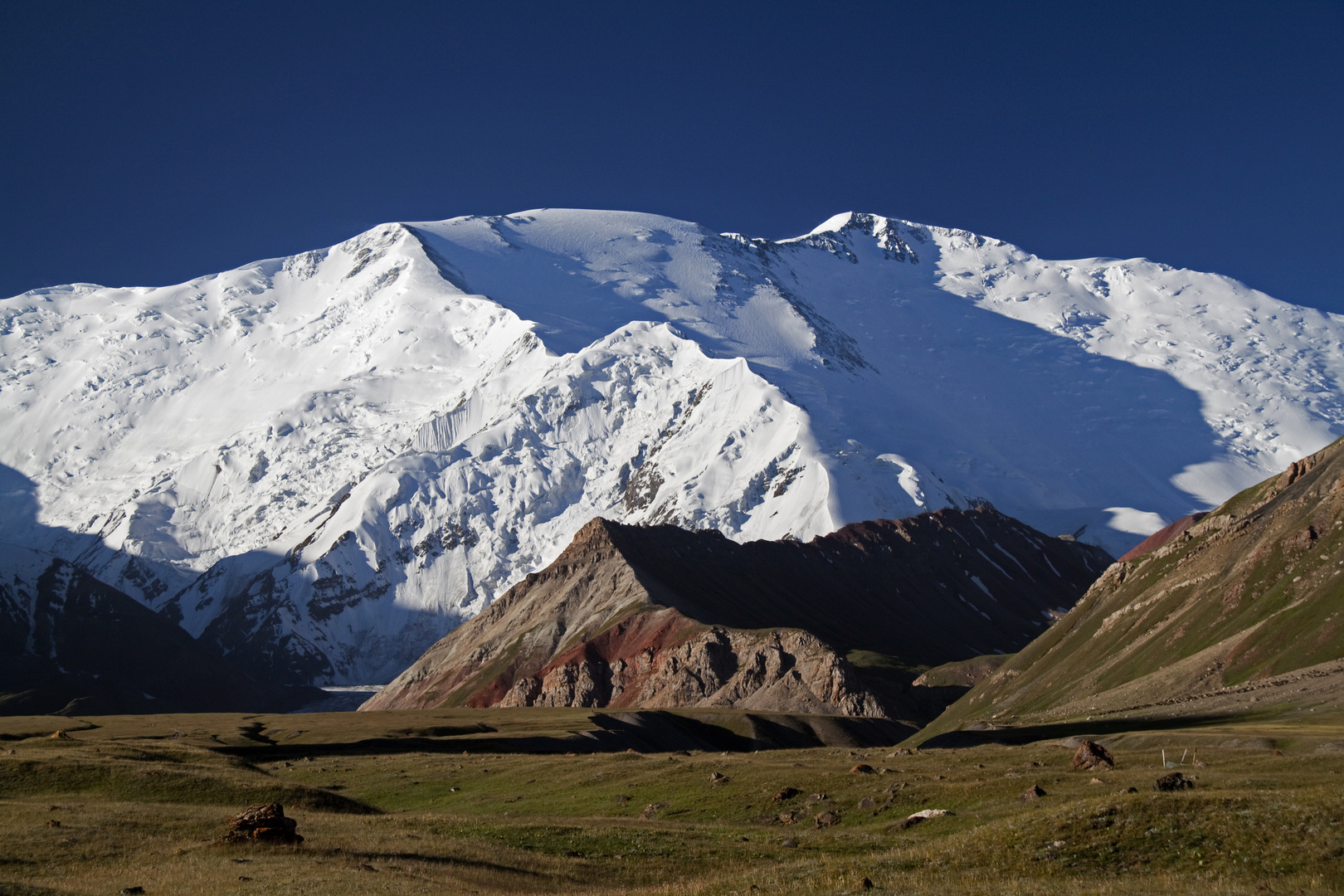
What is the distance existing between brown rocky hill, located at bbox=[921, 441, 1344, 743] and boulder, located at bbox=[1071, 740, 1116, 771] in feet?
96.3

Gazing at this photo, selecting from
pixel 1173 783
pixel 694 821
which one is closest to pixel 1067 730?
pixel 694 821

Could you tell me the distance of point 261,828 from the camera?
122 feet

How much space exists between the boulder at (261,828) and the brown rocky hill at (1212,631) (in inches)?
2499

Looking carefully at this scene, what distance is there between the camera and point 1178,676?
10000cm

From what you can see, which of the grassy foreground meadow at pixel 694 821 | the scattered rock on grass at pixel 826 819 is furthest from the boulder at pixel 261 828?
the scattered rock on grass at pixel 826 819

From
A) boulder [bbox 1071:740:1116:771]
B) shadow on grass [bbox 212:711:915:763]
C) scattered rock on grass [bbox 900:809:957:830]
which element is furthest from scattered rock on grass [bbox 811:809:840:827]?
shadow on grass [bbox 212:711:915:763]

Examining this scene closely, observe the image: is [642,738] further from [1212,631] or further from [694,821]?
[694,821]

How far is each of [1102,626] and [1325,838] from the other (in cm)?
11291

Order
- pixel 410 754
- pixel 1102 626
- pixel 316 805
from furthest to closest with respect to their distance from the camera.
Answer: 1. pixel 1102 626
2. pixel 410 754
3. pixel 316 805

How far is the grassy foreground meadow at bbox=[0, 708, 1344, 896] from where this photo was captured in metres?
27.3

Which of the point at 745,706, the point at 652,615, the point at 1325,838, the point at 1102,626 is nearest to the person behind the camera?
the point at 1325,838

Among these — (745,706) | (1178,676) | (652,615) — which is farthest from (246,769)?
(652,615)

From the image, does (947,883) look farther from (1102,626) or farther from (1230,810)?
(1102,626)

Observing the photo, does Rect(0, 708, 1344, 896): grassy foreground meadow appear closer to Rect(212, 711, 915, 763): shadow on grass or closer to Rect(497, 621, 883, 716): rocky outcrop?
Rect(212, 711, 915, 763): shadow on grass
